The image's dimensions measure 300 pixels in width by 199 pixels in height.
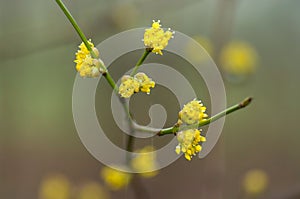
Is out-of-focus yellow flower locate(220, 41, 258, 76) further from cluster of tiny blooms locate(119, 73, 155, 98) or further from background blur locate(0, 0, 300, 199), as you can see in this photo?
cluster of tiny blooms locate(119, 73, 155, 98)

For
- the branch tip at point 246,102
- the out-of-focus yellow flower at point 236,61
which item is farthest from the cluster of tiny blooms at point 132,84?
the out-of-focus yellow flower at point 236,61

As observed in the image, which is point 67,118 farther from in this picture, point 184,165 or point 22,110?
point 184,165

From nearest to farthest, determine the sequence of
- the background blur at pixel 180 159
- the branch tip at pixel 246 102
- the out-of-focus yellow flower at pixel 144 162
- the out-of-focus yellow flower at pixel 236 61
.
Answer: the branch tip at pixel 246 102, the out-of-focus yellow flower at pixel 144 162, the out-of-focus yellow flower at pixel 236 61, the background blur at pixel 180 159

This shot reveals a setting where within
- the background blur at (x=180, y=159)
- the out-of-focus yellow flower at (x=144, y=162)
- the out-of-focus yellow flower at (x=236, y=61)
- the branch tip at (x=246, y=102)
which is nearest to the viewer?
the branch tip at (x=246, y=102)

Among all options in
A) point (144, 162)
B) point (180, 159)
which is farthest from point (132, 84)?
point (180, 159)

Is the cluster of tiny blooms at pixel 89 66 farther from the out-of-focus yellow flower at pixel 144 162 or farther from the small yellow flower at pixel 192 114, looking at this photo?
the out-of-focus yellow flower at pixel 144 162
